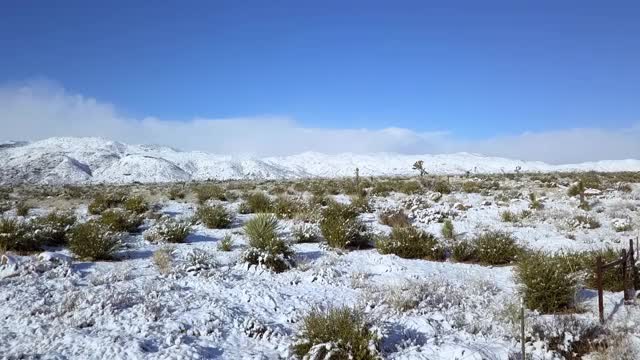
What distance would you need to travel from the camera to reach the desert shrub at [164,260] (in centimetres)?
938

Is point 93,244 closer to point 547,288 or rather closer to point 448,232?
point 547,288

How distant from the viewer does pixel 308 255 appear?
11.1 metres

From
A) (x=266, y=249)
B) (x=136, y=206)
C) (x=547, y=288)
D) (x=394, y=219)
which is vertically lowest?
(x=547, y=288)

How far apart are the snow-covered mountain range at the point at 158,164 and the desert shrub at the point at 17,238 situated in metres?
75.8

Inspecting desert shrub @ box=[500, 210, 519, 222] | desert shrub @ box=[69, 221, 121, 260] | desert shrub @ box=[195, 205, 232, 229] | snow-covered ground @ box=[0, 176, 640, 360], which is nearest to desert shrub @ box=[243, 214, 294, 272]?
snow-covered ground @ box=[0, 176, 640, 360]

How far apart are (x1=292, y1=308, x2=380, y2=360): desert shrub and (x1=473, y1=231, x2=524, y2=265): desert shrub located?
566 cm

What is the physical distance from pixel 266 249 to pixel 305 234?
2549mm

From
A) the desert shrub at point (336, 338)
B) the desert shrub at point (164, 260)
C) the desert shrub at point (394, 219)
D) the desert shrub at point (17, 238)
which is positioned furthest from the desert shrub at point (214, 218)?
the desert shrub at point (336, 338)

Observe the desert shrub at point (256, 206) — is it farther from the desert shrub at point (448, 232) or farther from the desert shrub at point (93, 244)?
the desert shrub at point (93, 244)

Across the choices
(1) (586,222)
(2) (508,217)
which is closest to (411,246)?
(2) (508,217)

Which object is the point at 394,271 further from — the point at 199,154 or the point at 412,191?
the point at 199,154

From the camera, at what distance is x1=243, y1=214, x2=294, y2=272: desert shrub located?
32.4ft

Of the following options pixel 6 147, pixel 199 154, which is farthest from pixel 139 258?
pixel 199 154

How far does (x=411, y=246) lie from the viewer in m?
11.4
